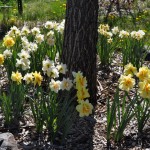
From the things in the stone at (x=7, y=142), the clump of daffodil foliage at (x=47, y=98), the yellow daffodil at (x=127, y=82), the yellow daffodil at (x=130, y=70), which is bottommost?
the stone at (x=7, y=142)

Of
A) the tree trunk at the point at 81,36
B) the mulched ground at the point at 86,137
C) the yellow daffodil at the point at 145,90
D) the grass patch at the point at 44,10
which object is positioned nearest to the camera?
the yellow daffodil at the point at 145,90

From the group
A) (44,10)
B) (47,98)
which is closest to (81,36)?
(47,98)

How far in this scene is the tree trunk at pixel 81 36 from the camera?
4.18 meters

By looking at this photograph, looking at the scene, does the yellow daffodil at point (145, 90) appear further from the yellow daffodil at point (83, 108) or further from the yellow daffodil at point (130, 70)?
the yellow daffodil at point (83, 108)

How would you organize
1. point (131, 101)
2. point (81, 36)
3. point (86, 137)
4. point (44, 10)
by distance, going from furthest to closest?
point (44, 10)
point (81, 36)
point (86, 137)
point (131, 101)

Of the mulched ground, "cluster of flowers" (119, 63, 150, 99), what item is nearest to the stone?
the mulched ground

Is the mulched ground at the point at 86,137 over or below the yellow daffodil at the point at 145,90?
below

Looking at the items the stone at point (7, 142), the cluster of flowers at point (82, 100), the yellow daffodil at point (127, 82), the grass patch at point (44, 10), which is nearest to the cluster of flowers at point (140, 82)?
the yellow daffodil at point (127, 82)

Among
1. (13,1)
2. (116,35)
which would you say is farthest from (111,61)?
(13,1)

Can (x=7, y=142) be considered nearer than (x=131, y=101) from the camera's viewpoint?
Yes

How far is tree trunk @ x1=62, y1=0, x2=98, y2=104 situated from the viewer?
418 centimetres

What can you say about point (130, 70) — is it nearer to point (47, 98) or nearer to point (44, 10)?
point (47, 98)

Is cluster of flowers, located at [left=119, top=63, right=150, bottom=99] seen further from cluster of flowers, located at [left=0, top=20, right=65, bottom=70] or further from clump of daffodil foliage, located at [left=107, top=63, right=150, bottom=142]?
cluster of flowers, located at [left=0, top=20, right=65, bottom=70]

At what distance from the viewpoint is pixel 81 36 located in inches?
167
